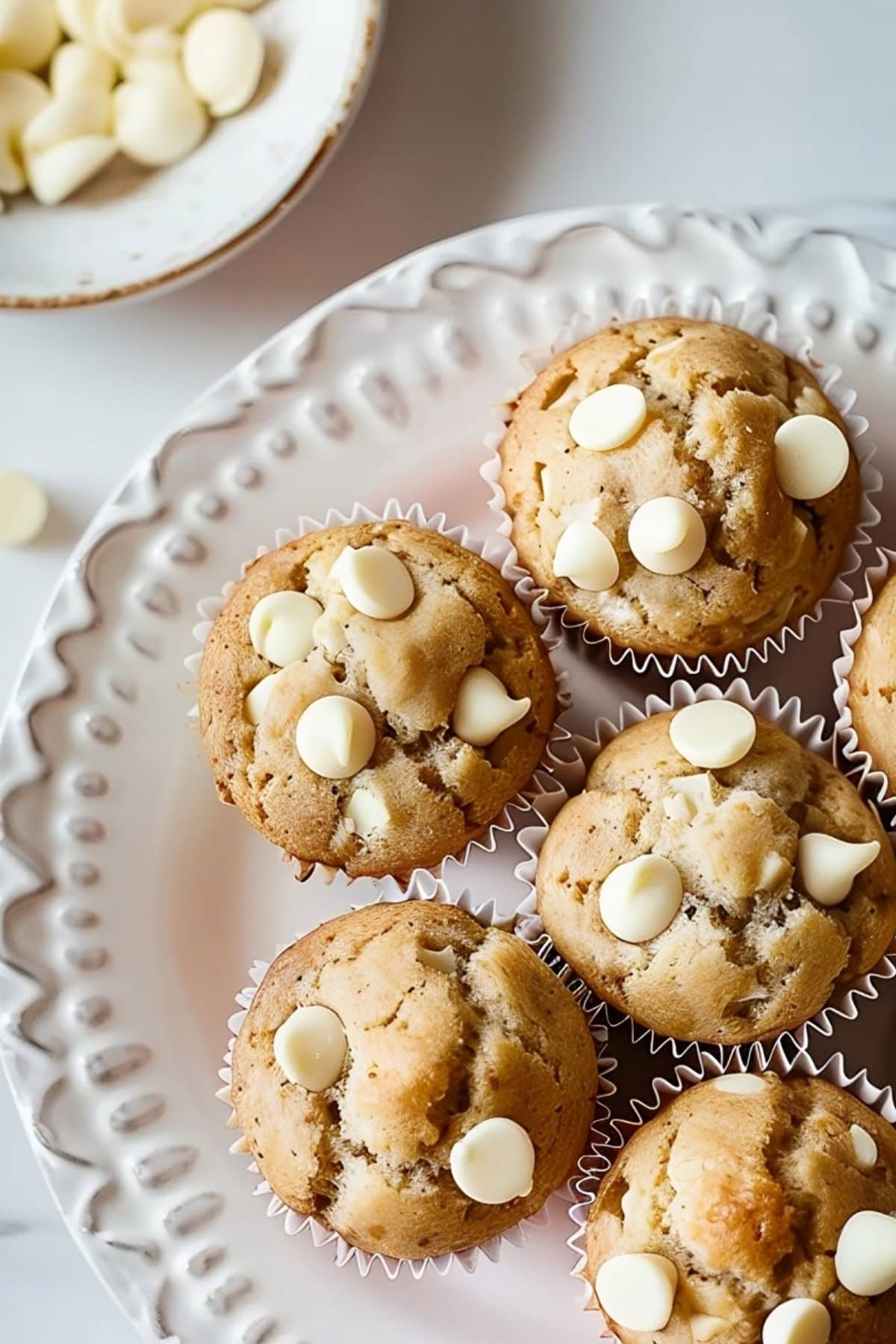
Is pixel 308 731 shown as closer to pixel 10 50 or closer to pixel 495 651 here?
pixel 495 651

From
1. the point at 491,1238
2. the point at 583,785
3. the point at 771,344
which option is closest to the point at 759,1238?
the point at 491,1238

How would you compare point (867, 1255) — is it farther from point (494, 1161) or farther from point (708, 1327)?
point (494, 1161)

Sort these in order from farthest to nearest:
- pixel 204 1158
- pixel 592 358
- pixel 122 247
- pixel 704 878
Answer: pixel 122 247 < pixel 204 1158 < pixel 592 358 < pixel 704 878

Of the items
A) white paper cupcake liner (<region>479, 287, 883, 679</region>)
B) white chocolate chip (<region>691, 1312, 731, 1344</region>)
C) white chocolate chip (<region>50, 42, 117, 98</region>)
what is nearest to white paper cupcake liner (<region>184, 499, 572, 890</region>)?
white paper cupcake liner (<region>479, 287, 883, 679</region>)

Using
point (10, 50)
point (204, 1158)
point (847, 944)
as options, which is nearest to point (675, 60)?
point (10, 50)

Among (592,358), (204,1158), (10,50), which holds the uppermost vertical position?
(10,50)

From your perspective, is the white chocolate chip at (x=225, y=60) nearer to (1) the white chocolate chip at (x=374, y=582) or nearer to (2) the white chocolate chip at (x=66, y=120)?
(2) the white chocolate chip at (x=66, y=120)

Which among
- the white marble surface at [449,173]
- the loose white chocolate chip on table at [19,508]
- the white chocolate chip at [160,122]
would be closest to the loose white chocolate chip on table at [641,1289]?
the white marble surface at [449,173]

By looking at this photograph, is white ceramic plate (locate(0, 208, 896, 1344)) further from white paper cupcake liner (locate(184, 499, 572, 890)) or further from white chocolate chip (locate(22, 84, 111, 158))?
white chocolate chip (locate(22, 84, 111, 158))
